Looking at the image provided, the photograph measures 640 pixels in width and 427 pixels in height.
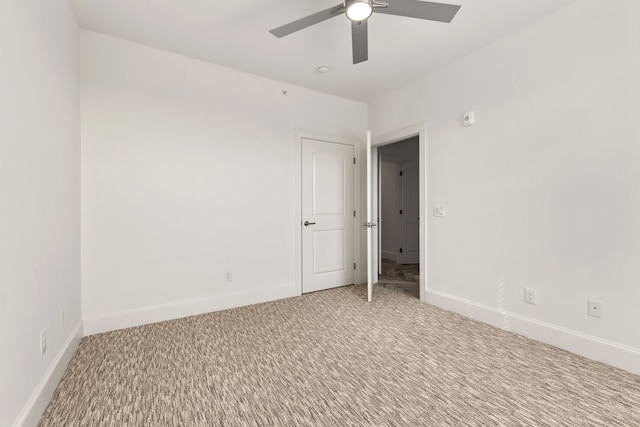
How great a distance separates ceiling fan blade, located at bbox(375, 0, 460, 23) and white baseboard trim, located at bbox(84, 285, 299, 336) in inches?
118

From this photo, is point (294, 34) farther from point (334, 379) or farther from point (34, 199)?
point (334, 379)

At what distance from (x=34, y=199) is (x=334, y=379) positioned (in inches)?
80.8

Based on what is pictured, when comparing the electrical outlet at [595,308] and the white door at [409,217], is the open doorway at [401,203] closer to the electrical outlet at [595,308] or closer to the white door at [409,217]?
the white door at [409,217]

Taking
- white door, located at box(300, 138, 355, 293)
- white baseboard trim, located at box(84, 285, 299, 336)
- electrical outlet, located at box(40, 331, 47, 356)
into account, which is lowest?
white baseboard trim, located at box(84, 285, 299, 336)

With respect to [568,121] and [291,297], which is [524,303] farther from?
[291,297]

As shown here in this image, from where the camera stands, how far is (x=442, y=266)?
3.24 m

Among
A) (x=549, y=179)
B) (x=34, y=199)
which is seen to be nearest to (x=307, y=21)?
(x=34, y=199)

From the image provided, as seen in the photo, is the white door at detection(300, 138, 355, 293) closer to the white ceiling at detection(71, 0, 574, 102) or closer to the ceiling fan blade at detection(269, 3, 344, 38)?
the white ceiling at detection(71, 0, 574, 102)

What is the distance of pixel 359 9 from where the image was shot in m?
1.73

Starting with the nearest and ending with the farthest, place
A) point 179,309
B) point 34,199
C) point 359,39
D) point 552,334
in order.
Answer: point 34,199 < point 359,39 < point 552,334 < point 179,309

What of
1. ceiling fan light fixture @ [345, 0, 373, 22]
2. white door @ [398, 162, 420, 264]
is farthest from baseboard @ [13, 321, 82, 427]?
white door @ [398, 162, 420, 264]

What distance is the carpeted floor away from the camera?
5.08 feet

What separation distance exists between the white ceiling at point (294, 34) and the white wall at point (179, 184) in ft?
0.85

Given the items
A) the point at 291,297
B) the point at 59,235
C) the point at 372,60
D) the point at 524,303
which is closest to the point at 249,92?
the point at 372,60
